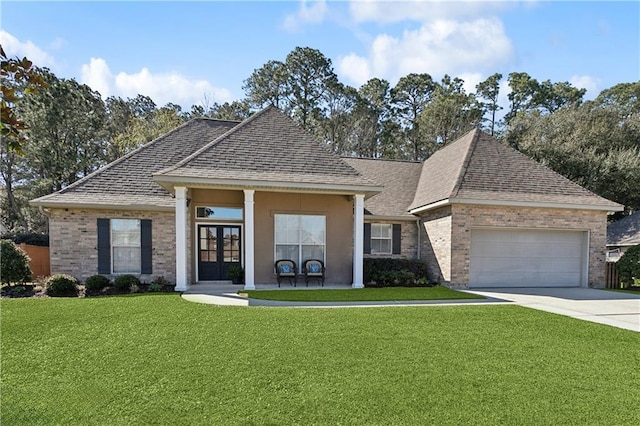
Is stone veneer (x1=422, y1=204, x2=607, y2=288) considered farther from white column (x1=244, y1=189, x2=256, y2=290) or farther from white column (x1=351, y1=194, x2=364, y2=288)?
white column (x1=244, y1=189, x2=256, y2=290)

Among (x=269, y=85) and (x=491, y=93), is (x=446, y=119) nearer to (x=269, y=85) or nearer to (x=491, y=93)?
(x=491, y=93)

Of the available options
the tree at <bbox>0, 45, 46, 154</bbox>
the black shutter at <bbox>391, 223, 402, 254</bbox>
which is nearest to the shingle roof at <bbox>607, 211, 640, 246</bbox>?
the black shutter at <bbox>391, 223, 402, 254</bbox>

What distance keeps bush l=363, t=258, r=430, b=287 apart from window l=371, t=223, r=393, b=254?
1278 millimetres

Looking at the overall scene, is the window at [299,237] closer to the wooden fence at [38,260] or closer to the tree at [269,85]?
the wooden fence at [38,260]

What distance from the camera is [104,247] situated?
1122 centimetres

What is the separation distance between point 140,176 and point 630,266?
17.9 meters

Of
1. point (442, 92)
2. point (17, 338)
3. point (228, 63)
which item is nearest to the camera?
point (17, 338)

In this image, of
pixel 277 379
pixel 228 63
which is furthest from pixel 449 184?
pixel 277 379

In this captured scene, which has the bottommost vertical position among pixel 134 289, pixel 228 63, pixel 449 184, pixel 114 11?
pixel 134 289

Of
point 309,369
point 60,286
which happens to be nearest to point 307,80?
point 60,286

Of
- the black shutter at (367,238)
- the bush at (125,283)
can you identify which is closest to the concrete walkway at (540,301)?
the bush at (125,283)

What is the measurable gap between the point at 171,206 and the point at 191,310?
5.02 metres

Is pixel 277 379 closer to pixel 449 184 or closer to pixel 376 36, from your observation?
pixel 449 184

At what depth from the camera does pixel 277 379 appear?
4.16 metres
